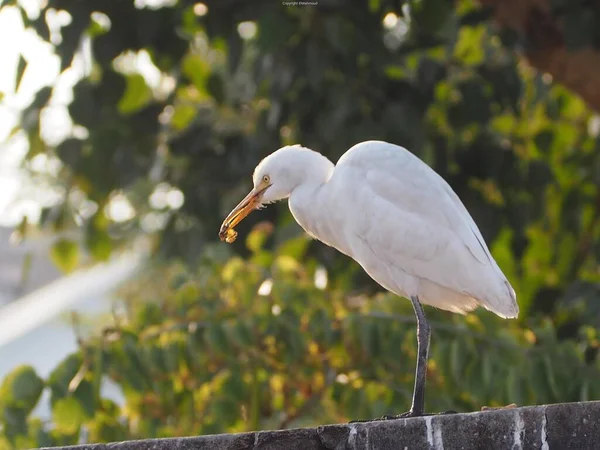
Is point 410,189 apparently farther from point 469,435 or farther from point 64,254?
point 64,254

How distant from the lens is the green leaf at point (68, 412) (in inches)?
131

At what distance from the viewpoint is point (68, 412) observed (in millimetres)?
3338

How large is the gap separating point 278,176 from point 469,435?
1039 millimetres

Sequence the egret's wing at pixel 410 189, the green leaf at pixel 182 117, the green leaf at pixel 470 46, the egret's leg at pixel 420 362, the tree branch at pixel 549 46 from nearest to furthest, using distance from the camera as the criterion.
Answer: the egret's leg at pixel 420 362 → the egret's wing at pixel 410 189 → the tree branch at pixel 549 46 → the green leaf at pixel 182 117 → the green leaf at pixel 470 46

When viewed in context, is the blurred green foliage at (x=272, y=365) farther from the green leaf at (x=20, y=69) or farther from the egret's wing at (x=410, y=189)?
the green leaf at (x=20, y=69)

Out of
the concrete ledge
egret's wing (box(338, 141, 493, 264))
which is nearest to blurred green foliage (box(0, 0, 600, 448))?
egret's wing (box(338, 141, 493, 264))

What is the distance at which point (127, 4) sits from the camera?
4.44m

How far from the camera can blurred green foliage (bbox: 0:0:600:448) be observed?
Result: 11.9ft

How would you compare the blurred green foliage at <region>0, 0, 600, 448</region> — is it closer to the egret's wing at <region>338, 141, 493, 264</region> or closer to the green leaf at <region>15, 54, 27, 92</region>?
the green leaf at <region>15, 54, 27, 92</region>

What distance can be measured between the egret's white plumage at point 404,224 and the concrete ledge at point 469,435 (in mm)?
684

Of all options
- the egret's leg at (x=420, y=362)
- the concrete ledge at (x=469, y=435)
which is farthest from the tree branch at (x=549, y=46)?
the concrete ledge at (x=469, y=435)

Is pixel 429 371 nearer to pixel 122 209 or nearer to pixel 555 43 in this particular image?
pixel 555 43

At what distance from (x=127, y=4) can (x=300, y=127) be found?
3.09 ft

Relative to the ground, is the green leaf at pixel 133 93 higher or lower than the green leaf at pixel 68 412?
higher
